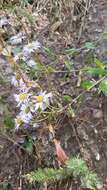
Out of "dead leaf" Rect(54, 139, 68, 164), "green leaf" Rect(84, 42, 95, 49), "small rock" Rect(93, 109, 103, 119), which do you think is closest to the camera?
"dead leaf" Rect(54, 139, 68, 164)

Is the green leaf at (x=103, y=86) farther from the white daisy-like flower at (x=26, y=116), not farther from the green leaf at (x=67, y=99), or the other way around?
the white daisy-like flower at (x=26, y=116)

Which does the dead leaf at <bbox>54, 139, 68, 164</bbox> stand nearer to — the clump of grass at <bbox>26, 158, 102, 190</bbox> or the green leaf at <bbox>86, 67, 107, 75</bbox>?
the clump of grass at <bbox>26, 158, 102, 190</bbox>

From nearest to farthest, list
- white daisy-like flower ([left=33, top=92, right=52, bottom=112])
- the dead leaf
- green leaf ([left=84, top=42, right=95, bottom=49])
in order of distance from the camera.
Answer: white daisy-like flower ([left=33, top=92, right=52, bottom=112]), the dead leaf, green leaf ([left=84, top=42, right=95, bottom=49])

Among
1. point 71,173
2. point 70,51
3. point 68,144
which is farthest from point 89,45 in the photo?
point 71,173

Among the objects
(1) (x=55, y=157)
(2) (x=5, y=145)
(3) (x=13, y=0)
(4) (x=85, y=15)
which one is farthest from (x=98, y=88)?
(3) (x=13, y=0)

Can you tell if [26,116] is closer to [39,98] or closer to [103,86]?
[39,98]

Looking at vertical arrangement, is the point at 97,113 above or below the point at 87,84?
below

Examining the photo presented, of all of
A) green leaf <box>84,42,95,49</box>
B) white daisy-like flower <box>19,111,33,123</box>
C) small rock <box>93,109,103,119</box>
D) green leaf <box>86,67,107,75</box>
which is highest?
green leaf <box>84,42,95,49</box>

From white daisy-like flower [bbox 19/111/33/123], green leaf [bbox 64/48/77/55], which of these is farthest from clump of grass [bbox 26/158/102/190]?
green leaf [bbox 64/48/77/55]

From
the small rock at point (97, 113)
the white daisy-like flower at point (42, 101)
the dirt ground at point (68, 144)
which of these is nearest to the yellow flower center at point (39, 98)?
the white daisy-like flower at point (42, 101)

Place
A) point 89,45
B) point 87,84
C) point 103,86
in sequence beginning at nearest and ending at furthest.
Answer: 1. point 103,86
2. point 87,84
3. point 89,45

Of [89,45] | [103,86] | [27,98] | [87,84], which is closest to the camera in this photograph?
[27,98]
